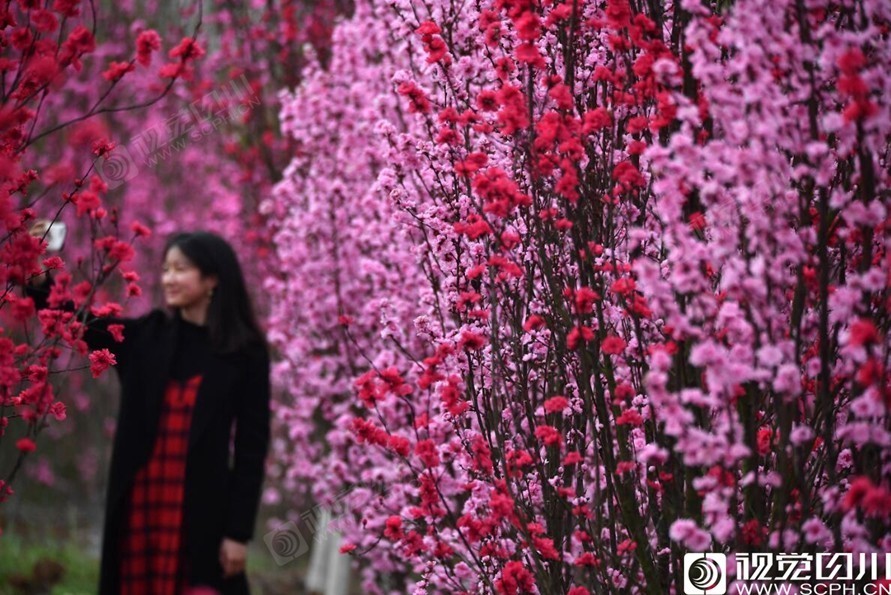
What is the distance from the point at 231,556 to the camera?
14.1 ft

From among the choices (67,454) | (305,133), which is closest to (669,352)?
(305,133)

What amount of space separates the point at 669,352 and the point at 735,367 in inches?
12.3

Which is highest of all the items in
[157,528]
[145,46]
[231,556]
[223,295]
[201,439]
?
[145,46]

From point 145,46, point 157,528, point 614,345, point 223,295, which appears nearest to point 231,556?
point 157,528

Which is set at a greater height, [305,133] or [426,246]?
[305,133]

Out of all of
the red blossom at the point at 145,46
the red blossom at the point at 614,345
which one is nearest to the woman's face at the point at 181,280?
the red blossom at the point at 145,46

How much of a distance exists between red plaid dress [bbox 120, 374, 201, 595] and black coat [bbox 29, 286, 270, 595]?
0.04 meters

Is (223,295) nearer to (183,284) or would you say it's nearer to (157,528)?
(183,284)

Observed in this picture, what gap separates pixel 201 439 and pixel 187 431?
0.07m

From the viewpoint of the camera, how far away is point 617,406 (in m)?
2.87

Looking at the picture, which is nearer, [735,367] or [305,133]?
[735,367]

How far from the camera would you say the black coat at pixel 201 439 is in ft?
13.9

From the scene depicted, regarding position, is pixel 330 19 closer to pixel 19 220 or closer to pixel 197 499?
pixel 197 499

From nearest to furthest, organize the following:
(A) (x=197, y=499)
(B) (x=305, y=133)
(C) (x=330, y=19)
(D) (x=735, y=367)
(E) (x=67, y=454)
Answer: (D) (x=735, y=367), (A) (x=197, y=499), (B) (x=305, y=133), (C) (x=330, y=19), (E) (x=67, y=454)
